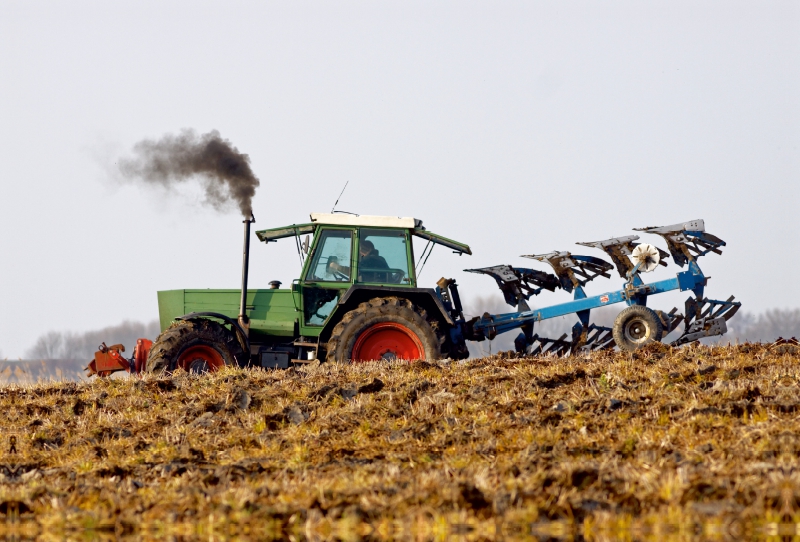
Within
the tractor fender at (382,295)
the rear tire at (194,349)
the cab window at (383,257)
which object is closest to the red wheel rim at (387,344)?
the tractor fender at (382,295)

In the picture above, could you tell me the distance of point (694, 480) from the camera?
538 cm

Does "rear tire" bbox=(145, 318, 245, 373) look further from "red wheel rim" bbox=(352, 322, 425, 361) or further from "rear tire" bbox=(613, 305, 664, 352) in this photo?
"rear tire" bbox=(613, 305, 664, 352)

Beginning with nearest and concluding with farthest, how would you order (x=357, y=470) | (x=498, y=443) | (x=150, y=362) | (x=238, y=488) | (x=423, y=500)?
1. (x=423, y=500)
2. (x=238, y=488)
3. (x=357, y=470)
4. (x=498, y=443)
5. (x=150, y=362)

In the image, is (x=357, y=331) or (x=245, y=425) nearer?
(x=245, y=425)

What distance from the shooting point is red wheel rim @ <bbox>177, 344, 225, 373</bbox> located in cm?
1296

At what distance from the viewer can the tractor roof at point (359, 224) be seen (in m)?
13.6

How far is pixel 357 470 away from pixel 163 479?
1335 mm

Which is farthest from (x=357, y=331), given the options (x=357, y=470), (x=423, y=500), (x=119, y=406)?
(x=423, y=500)

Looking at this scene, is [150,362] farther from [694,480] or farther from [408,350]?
[694,480]

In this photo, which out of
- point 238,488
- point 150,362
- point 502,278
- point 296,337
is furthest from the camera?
point 502,278

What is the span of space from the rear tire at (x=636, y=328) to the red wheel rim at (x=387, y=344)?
2.81m

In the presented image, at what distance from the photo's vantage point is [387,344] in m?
13.2

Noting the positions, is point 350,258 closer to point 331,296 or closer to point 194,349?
point 331,296

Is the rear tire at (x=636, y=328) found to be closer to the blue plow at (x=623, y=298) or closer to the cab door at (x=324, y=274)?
the blue plow at (x=623, y=298)
